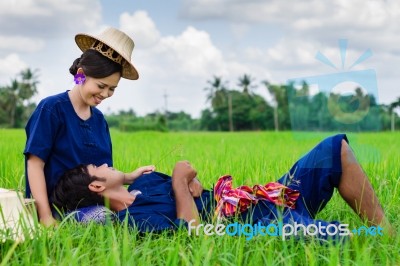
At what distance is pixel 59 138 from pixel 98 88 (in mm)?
316

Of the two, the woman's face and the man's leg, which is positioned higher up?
the woman's face

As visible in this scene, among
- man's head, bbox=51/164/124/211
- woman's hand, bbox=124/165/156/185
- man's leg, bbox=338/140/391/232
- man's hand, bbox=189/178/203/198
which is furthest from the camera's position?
woman's hand, bbox=124/165/156/185

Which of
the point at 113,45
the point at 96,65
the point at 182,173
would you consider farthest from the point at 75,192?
the point at 113,45

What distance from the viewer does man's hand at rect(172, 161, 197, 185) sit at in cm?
262

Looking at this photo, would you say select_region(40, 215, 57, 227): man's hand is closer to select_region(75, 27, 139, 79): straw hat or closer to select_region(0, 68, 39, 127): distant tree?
select_region(75, 27, 139, 79): straw hat

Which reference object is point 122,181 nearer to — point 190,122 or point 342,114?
point 342,114

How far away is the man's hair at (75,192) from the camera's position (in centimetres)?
260

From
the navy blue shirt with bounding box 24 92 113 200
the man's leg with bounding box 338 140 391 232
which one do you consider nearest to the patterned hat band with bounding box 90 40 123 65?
the navy blue shirt with bounding box 24 92 113 200

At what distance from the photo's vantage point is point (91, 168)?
8.68ft

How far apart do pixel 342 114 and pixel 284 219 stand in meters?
0.58

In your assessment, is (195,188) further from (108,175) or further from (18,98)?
(18,98)

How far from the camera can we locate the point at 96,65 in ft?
8.95

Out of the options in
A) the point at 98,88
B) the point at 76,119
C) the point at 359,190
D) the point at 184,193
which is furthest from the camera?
the point at 76,119

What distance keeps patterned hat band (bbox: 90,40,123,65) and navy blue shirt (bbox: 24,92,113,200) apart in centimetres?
28
